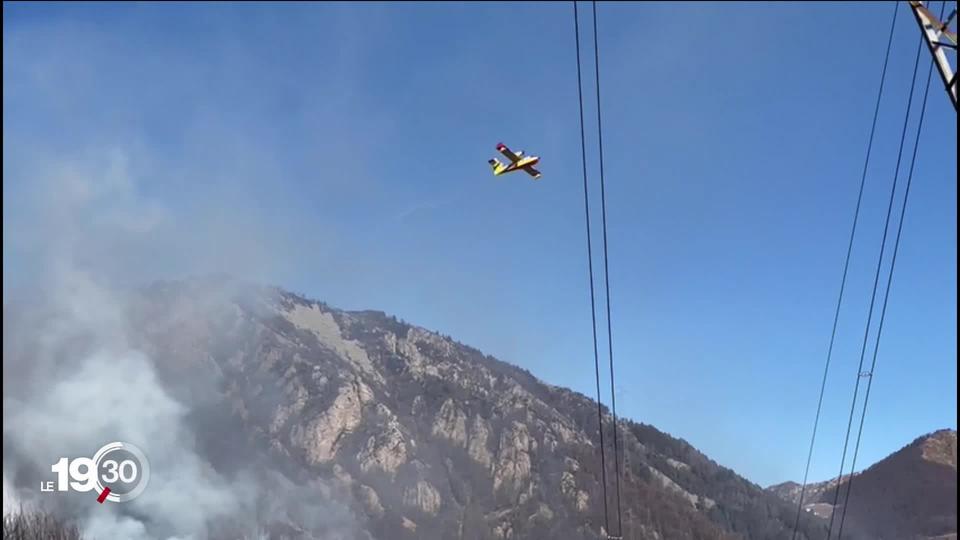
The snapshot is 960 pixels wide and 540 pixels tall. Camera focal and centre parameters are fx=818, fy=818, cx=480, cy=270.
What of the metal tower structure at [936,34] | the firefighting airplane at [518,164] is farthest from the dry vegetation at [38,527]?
the metal tower structure at [936,34]

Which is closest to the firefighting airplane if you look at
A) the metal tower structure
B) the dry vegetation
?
the metal tower structure

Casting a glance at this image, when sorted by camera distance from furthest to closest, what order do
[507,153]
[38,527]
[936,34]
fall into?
[38,527], [507,153], [936,34]

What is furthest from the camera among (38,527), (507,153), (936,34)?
(38,527)

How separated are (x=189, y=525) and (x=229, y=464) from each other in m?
28.7

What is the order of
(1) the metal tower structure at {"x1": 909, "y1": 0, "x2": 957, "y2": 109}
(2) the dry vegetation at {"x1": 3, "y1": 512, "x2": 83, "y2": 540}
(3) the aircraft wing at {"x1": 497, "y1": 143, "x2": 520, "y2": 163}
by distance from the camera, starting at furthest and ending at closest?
(2) the dry vegetation at {"x1": 3, "y1": 512, "x2": 83, "y2": 540}
(3) the aircraft wing at {"x1": 497, "y1": 143, "x2": 520, "y2": 163}
(1) the metal tower structure at {"x1": 909, "y1": 0, "x2": 957, "y2": 109}

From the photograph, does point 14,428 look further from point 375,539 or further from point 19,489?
point 375,539

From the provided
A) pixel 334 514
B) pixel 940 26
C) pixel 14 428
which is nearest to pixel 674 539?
pixel 334 514

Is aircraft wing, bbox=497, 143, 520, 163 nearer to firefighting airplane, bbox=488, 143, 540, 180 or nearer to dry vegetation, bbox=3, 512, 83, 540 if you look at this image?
firefighting airplane, bbox=488, 143, 540, 180

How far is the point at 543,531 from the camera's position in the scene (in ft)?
626

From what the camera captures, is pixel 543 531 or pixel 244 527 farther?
pixel 543 531

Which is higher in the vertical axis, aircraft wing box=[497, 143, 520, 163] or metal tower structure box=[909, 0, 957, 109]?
aircraft wing box=[497, 143, 520, 163]

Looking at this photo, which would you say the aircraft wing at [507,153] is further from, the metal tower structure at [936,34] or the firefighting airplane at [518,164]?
the metal tower structure at [936,34]

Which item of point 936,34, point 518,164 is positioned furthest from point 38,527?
point 936,34

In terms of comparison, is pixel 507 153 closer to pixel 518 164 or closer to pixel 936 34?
pixel 518 164
